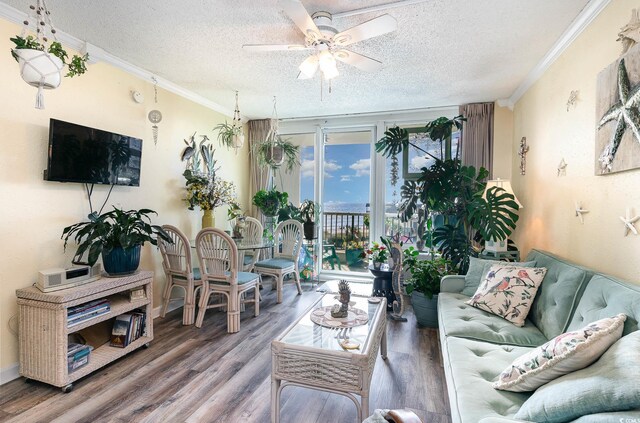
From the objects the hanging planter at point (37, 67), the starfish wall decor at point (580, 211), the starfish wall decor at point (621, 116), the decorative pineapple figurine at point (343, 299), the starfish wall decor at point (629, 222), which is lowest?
the decorative pineapple figurine at point (343, 299)

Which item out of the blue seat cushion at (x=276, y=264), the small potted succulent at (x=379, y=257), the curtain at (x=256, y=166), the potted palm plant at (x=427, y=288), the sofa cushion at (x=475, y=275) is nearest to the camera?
the sofa cushion at (x=475, y=275)

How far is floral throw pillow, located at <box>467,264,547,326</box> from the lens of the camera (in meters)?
2.22

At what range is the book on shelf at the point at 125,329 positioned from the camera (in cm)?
260

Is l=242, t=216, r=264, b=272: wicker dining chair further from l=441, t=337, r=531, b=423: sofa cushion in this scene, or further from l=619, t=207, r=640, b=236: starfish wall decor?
l=619, t=207, r=640, b=236: starfish wall decor

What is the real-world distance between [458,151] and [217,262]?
3.39m

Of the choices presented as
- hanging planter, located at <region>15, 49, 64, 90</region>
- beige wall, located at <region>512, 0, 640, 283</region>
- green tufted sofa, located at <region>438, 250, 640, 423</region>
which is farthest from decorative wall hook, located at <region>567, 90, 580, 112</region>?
hanging planter, located at <region>15, 49, 64, 90</region>

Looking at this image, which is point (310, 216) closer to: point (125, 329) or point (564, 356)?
point (125, 329)

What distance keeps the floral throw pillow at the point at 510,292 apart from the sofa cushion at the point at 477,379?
1.30 ft

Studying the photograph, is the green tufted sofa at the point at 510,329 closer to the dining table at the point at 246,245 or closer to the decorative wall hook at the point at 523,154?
the decorative wall hook at the point at 523,154

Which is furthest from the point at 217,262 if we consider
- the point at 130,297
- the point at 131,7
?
the point at 131,7

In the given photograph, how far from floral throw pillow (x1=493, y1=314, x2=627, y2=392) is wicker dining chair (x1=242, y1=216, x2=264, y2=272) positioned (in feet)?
10.6

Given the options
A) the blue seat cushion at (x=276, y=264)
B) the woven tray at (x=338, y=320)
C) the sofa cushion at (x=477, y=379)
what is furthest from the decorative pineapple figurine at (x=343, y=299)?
the blue seat cushion at (x=276, y=264)

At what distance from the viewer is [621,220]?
1.83 m

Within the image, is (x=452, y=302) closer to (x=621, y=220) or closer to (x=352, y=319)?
(x=352, y=319)
